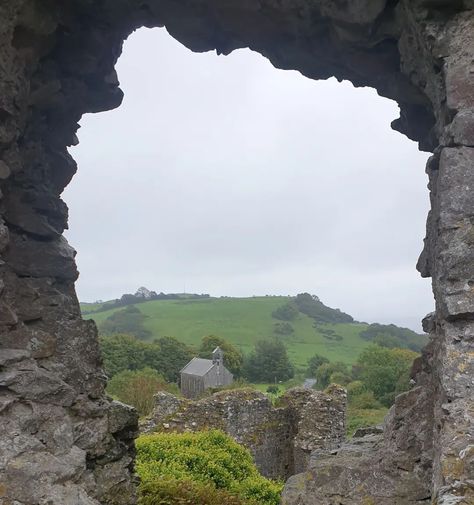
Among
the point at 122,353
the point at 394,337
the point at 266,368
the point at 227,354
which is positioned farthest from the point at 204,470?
the point at 394,337

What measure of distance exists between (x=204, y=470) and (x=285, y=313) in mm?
97269

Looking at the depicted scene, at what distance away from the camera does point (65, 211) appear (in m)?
8.66

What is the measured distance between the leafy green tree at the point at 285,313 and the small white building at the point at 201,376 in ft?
197

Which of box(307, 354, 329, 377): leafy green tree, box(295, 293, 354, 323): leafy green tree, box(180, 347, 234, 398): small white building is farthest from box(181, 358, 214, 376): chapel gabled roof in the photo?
box(295, 293, 354, 323): leafy green tree

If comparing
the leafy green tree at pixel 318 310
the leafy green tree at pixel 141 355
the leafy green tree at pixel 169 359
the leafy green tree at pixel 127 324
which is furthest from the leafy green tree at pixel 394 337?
the leafy green tree at pixel 127 324

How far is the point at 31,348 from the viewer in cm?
703

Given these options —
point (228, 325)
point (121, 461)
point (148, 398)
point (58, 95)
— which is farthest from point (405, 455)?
point (228, 325)

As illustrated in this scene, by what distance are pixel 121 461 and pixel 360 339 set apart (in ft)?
314

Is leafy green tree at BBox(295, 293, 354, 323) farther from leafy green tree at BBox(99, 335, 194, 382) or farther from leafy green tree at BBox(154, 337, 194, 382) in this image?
leafy green tree at BBox(99, 335, 194, 382)

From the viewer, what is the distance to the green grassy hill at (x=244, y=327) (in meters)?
86.3

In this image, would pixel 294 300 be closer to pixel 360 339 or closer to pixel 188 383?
pixel 360 339

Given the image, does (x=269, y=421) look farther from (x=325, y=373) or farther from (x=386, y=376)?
(x=325, y=373)

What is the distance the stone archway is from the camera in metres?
5.35

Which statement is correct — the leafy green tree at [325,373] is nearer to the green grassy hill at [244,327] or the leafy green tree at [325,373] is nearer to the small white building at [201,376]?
the small white building at [201,376]
